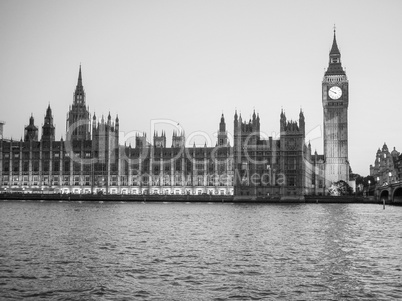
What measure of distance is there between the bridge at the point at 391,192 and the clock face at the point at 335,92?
146ft

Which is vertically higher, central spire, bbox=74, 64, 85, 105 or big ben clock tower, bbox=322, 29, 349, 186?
central spire, bbox=74, 64, 85, 105

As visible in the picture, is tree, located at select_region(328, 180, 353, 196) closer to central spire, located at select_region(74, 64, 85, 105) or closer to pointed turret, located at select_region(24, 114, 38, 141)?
central spire, located at select_region(74, 64, 85, 105)

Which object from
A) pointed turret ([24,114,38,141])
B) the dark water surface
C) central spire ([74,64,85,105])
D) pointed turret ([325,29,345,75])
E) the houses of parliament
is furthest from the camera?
pointed turret ([24,114,38,141])

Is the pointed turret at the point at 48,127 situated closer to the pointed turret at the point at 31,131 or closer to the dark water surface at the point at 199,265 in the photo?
the pointed turret at the point at 31,131

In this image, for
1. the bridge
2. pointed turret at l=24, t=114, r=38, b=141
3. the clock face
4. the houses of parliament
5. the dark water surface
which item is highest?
the clock face

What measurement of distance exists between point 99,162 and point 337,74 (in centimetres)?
8184

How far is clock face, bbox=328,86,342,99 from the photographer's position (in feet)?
551

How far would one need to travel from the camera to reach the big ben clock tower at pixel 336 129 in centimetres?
16200

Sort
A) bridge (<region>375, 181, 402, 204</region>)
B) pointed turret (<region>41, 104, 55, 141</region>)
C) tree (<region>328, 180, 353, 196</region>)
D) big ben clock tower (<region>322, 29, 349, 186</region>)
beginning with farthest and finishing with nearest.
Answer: pointed turret (<region>41, 104, 55, 141</region>) → big ben clock tower (<region>322, 29, 349, 186</region>) → tree (<region>328, 180, 353, 196</region>) → bridge (<region>375, 181, 402, 204</region>)

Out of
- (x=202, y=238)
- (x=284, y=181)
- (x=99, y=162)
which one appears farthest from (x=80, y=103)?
(x=202, y=238)

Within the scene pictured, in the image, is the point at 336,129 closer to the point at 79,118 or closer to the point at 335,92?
the point at 335,92

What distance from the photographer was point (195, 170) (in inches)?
5714

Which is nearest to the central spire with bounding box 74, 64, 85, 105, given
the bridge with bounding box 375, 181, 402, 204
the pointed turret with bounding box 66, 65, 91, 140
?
the pointed turret with bounding box 66, 65, 91, 140

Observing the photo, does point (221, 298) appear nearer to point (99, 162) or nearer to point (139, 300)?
point (139, 300)
